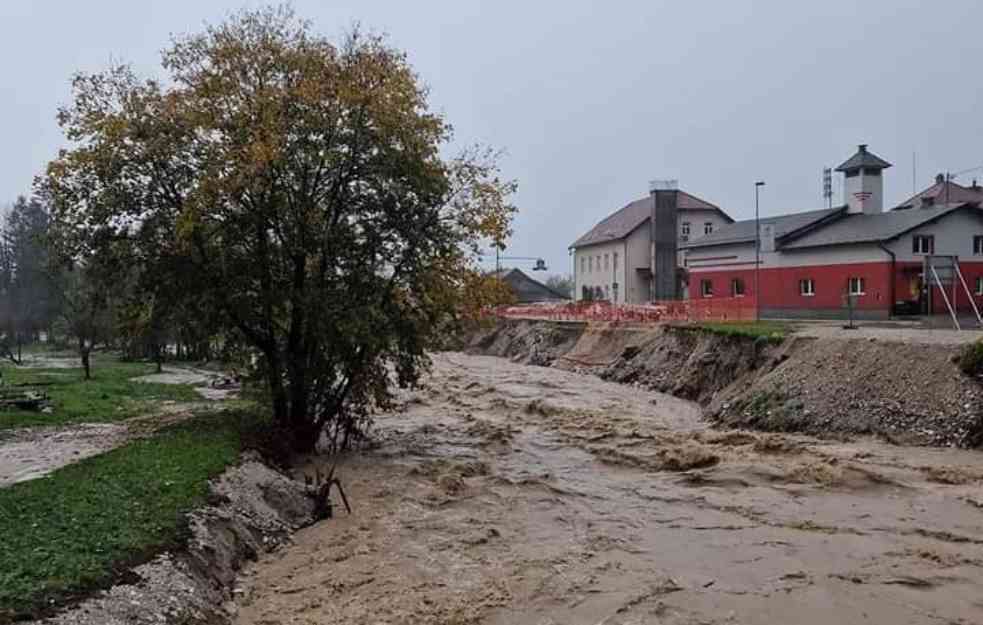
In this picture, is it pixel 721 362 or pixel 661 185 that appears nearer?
pixel 721 362

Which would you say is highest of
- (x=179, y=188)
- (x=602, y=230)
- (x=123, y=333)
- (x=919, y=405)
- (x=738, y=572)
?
(x=602, y=230)

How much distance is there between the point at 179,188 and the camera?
19.6 meters

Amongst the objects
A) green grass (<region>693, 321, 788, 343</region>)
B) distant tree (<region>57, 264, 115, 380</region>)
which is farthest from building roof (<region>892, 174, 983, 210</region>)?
distant tree (<region>57, 264, 115, 380</region>)

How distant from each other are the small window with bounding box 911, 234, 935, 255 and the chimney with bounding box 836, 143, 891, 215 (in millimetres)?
6341

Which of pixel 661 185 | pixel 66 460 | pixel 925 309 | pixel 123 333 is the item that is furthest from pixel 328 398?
pixel 661 185

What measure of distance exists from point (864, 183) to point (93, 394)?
40.5m

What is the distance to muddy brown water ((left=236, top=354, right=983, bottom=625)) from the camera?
33.1 ft

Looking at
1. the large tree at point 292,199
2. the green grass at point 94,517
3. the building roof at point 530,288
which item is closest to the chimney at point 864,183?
the large tree at point 292,199

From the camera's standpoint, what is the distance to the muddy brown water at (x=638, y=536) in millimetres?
10094

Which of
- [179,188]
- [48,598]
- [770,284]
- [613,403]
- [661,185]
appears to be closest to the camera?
[48,598]

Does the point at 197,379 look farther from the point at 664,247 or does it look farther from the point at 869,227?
the point at 664,247

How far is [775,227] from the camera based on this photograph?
5181 cm

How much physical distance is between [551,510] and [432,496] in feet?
7.69

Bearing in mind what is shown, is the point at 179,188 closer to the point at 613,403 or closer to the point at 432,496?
the point at 432,496
